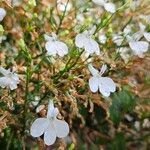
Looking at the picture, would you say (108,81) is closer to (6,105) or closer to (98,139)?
(6,105)

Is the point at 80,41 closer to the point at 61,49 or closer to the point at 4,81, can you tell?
the point at 61,49

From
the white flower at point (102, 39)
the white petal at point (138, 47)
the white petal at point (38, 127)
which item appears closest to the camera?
the white petal at point (38, 127)

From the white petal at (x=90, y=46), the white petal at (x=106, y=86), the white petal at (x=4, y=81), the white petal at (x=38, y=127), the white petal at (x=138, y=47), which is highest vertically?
the white petal at (x=138, y=47)

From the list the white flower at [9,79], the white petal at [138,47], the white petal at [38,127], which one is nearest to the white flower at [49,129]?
the white petal at [38,127]

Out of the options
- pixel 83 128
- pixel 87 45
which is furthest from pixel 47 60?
pixel 83 128

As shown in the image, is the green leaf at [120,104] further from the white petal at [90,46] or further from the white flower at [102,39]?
the white petal at [90,46]

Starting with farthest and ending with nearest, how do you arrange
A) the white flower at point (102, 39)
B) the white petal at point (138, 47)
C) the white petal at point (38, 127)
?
the white flower at point (102, 39), the white petal at point (138, 47), the white petal at point (38, 127)

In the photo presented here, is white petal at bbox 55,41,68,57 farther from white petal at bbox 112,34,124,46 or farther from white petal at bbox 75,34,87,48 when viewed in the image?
white petal at bbox 112,34,124,46

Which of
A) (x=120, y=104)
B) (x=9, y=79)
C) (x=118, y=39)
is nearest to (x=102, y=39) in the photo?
(x=118, y=39)
